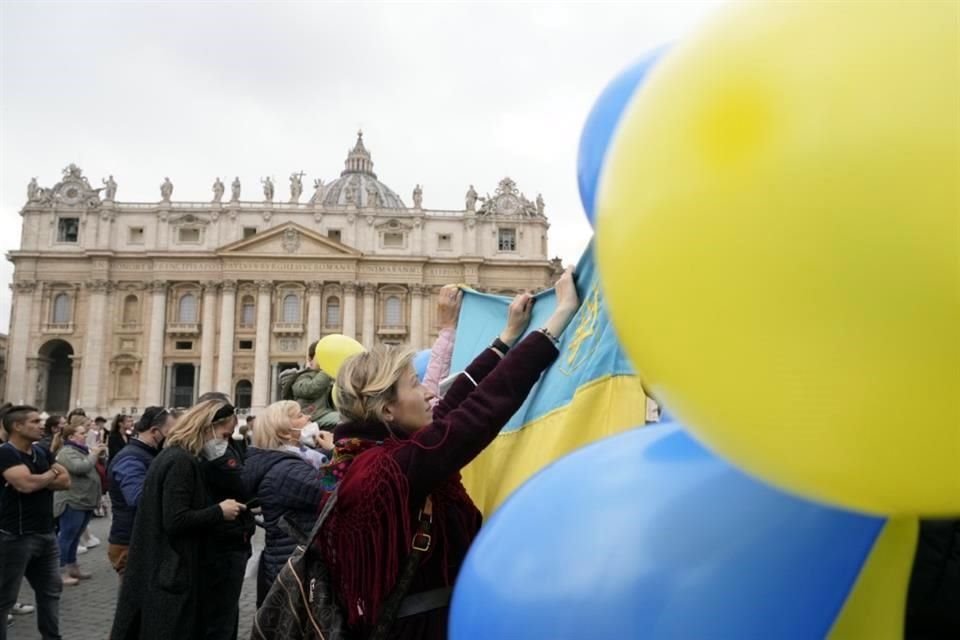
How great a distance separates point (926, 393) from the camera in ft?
2.50

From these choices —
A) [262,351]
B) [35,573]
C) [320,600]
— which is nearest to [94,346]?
[262,351]

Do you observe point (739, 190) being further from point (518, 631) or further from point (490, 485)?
point (490, 485)

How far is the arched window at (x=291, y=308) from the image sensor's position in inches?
1686

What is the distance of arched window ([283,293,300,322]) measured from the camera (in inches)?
1686

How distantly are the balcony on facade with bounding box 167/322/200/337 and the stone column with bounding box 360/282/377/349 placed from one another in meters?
9.29

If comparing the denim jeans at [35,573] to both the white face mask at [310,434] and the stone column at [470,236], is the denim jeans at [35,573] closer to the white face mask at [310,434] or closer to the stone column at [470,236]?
the white face mask at [310,434]

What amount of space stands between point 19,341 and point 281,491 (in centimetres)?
4601

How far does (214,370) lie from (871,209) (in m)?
44.1

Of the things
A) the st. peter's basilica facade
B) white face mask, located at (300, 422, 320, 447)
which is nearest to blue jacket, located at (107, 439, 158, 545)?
white face mask, located at (300, 422, 320, 447)

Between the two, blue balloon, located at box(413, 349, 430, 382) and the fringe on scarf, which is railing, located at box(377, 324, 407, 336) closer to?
blue balloon, located at box(413, 349, 430, 382)

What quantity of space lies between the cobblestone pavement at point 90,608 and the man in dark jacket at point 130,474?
116cm

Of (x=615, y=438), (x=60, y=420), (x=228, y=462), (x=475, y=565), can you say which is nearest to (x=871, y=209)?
(x=615, y=438)

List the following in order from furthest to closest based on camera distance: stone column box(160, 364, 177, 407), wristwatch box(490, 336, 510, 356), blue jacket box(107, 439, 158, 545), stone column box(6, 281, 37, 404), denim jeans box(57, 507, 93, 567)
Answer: stone column box(160, 364, 177, 407) < stone column box(6, 281, 37, 404) < denim jeans box(57, 507, 93, 567) < blue jacket box(107, 439, 158, 545) < wristwatch box(490, 336, 510, 356)

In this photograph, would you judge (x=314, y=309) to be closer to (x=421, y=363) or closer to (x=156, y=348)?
→ (x=156, y=348)
